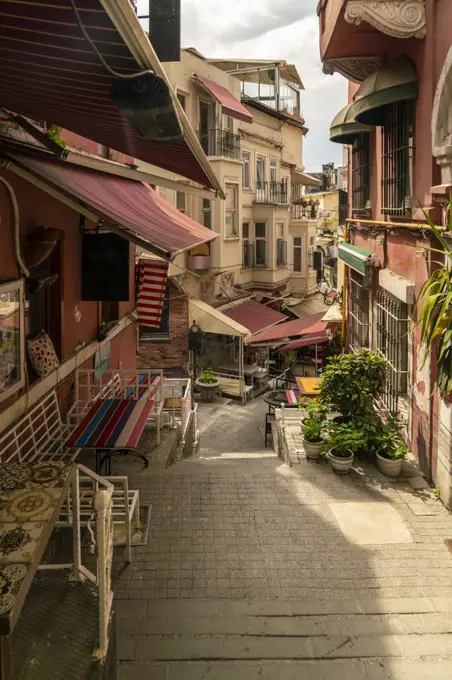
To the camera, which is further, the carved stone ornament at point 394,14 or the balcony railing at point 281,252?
the balcony railing at point 281,252

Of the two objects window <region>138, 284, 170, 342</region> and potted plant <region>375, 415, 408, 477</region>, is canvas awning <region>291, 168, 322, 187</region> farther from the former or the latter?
potted plant <region>375, 415, 408, 477</region>

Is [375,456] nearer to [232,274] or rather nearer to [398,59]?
[398,59]

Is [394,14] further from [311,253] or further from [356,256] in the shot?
[311,253]

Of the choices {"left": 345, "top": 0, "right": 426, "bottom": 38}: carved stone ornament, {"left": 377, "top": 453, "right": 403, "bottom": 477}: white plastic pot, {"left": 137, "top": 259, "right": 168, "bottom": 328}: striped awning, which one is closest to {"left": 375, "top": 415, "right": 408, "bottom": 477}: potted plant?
{"left": 377, "top": 453, "right": 403, "bottom": 477}: white plastic pot

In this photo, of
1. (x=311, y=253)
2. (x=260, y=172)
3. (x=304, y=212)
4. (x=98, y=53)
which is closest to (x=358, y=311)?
(x=98, y=53)

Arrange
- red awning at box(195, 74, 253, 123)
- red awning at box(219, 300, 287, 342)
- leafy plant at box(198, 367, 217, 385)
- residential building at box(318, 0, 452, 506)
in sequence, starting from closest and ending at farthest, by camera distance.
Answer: residential building at box(318, 0, 452, 506) < leafy plant at box(198, 367, 217, 385) < red awning at box(195, 74, 253, 123) < red awning at box(219, 300, 287, 342)

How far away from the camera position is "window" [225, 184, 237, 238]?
82.0 ft

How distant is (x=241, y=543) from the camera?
6.66 m

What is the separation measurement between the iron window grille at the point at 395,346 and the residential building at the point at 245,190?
7940 mm

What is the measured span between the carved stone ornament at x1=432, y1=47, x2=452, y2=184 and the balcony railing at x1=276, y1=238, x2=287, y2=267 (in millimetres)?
21246

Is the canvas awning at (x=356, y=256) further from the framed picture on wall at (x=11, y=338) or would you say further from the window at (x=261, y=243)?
the window at (x=261, y=243)

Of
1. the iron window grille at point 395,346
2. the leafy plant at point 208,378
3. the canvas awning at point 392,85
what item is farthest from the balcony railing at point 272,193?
the canvas awning at point 392,85

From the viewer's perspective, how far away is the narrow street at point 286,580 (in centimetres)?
483

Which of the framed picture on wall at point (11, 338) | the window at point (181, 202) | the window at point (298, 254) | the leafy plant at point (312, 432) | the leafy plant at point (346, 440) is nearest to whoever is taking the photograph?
the framed picture on wall at point (11, 338)
